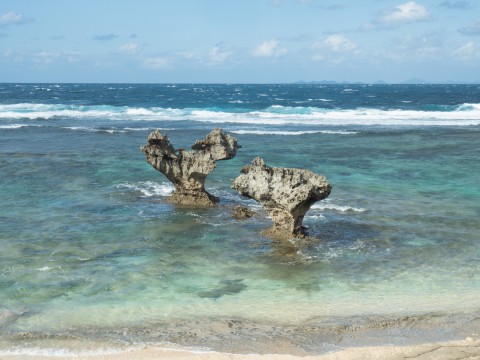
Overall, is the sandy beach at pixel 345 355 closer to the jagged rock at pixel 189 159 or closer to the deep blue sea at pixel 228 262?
the deep blue sea at pixel 228 262

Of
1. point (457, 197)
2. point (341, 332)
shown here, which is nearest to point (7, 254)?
point (341, 332)

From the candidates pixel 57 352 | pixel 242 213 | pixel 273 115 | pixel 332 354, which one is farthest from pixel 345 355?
pixel 273 115

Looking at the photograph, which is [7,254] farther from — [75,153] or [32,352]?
[75,153]

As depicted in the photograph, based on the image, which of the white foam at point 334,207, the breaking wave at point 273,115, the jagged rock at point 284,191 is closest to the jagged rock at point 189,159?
the white foam at point 334,207

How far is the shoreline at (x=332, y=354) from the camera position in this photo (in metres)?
8.51

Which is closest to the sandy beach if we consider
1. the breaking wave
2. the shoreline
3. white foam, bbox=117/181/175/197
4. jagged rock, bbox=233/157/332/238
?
the shoreline

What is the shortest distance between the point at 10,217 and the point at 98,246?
4.12 meters

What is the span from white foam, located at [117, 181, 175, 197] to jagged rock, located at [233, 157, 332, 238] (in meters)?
Answer: 6.14

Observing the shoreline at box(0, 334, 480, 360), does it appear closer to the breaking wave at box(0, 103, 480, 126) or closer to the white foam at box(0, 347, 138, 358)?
the white foam at box(0, 347, 138, 358)

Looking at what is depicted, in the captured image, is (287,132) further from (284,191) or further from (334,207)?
(284,191)

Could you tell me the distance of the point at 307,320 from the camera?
10016 millimetres

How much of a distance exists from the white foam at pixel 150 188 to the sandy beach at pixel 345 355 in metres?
11.7

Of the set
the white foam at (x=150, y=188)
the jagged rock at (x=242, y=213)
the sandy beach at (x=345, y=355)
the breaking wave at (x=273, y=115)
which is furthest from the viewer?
the breaking wave at (x=273, y=115)

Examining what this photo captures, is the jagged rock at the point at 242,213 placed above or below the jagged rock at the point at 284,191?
below
